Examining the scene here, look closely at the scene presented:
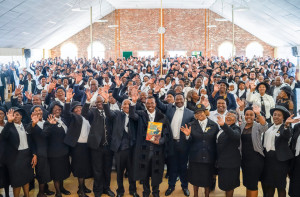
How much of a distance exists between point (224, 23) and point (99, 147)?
77.3ft

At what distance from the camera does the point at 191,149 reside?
4.70 m

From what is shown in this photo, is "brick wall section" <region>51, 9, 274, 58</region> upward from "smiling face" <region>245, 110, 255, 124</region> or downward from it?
upward

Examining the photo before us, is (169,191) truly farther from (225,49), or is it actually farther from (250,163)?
(225,49)

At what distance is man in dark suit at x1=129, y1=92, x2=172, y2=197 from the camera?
4930mm

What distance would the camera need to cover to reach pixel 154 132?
190 inches

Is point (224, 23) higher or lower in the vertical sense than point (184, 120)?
higher


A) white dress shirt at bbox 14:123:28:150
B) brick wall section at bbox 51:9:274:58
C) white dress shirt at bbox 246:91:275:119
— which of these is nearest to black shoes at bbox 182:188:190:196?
white dress shirt at bbox 246:91:275:119

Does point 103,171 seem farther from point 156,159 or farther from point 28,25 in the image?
point 28,25

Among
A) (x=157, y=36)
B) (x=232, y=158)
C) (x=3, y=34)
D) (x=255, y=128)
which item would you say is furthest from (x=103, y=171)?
(x=157, y=36)

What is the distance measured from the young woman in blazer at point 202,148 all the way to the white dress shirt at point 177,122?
1.90 feet

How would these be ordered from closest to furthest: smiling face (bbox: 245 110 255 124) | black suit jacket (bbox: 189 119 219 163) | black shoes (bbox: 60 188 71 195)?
smiling face (bbox: 245 110 255 124) < black suit jacket (bbox: 189 119 219 163) < black shoes (bbox: 60 188 71 195)

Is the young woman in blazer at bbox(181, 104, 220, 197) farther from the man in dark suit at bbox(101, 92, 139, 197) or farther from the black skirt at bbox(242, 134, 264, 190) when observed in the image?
the man in dark suit at bbox(101, 92, 139, 197)

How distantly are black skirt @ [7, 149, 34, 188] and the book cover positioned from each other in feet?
6.26

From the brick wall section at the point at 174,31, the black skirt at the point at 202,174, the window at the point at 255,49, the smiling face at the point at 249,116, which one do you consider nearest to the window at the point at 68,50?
the brick wall section at the point at 174,31
